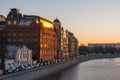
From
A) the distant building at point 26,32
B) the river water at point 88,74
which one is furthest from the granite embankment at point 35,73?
the distant building at point 26,32

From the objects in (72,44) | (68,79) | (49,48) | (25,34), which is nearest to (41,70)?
(68,79)

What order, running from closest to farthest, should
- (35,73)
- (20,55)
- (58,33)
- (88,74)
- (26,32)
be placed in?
1. (35,73)
2. (88,74)
3. (20,55)
4. (26,32)
5. (58,33)

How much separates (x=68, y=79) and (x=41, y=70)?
20.2 ft

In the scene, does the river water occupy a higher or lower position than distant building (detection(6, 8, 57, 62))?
lower

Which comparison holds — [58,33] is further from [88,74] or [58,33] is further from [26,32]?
[88,74]

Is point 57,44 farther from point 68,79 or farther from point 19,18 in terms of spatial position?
point 68,79

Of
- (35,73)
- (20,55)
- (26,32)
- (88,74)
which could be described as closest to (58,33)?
(26,32)

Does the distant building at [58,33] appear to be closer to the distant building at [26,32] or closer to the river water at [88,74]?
the distant building at [26,32]

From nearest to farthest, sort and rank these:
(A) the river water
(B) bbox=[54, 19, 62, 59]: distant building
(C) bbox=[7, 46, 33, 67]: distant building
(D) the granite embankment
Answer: (D) the granite embankment → (A) the river water → (C) bbox=[7, 46, 33, 67]: distant building → (B) bbox=[54, 19, 62, 59]: distant building

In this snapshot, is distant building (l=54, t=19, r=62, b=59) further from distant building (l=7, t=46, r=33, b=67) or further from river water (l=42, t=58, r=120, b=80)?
distant building (l=7, t=46, r=33, b=67)

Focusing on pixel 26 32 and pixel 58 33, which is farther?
pixel 58 33

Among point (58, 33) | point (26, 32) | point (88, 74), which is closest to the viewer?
point (88, 74)

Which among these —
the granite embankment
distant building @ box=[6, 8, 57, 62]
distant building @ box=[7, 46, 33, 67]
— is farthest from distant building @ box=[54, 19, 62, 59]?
distant building @ box=[7, 46, 33, 67]

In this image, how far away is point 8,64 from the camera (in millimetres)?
67312
